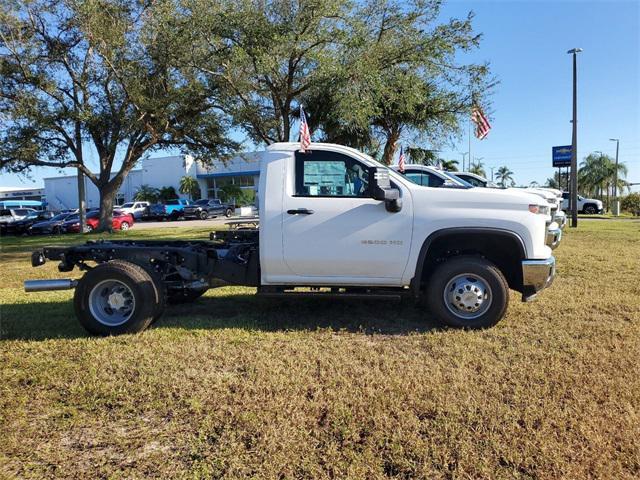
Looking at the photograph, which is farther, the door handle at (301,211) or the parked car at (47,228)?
the parked car at (47,228)

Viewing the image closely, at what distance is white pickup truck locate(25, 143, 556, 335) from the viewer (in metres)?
5.31

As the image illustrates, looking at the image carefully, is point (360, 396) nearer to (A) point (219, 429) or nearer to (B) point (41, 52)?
(A) point (219, 429)

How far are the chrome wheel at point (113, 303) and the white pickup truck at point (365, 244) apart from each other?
1 centimetres

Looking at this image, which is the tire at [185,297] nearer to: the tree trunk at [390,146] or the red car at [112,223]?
the tree trunk at [390,146]

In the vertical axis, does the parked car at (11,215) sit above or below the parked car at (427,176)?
below

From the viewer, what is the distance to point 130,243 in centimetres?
632

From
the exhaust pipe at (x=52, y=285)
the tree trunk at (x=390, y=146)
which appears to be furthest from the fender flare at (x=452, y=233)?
the tree trunk at (x=390, y=146)

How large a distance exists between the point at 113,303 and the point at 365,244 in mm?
2801

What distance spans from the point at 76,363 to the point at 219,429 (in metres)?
1.95

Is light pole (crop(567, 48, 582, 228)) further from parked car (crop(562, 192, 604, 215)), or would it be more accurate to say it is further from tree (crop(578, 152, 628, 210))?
tree (crop(578, 152, 628, 210))

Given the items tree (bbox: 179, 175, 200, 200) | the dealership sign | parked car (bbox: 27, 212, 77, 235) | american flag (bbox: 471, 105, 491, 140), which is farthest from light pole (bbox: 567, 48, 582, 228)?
tree (bbox: 179, 175, 200, 200)

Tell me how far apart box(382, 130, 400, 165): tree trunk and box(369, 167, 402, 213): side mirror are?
1290cm

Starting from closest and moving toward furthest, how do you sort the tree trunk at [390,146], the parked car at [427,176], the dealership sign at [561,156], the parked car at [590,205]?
the parked car at [427,176] < the tree trunk at [390,146] < the dealership sign at [561,156] < the parked car at [590,205]

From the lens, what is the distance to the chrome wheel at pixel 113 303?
5445mm
